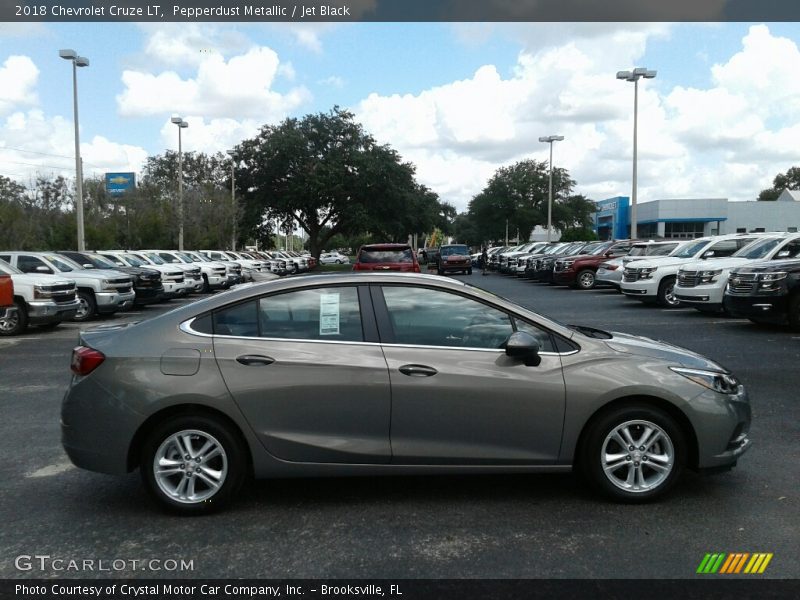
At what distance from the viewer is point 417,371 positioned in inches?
180

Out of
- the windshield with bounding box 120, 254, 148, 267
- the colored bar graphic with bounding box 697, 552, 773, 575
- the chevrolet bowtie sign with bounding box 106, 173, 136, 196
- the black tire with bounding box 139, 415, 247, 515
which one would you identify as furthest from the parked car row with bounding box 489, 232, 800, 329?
the chevrolet bowtie sign with bounding box 106, 173, 136, 196

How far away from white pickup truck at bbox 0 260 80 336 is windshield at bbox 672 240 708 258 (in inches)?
598

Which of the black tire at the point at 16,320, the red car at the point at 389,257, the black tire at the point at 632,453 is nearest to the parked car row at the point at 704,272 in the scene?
the red car at the point at 389,257

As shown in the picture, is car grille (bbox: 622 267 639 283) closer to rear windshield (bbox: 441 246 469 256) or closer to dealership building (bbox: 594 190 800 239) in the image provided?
Result: rear windshield (bbox: 441 246 469 256)

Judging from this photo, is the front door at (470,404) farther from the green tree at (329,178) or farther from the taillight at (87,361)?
the green tree at (329,178)

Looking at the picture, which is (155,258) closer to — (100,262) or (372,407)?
(100,262)

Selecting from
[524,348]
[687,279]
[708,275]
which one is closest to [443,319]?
[524,348]

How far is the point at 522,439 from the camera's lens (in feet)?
15.2

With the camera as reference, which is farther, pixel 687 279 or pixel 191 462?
pixel 687 279

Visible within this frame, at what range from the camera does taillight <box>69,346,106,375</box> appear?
15.2 feet

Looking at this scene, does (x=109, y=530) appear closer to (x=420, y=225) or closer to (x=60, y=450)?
(x=60, y=450)

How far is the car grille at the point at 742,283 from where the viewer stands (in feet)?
42.1

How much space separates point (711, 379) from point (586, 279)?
2269 centimetres

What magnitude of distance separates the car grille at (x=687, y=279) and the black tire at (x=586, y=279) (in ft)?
35.4
